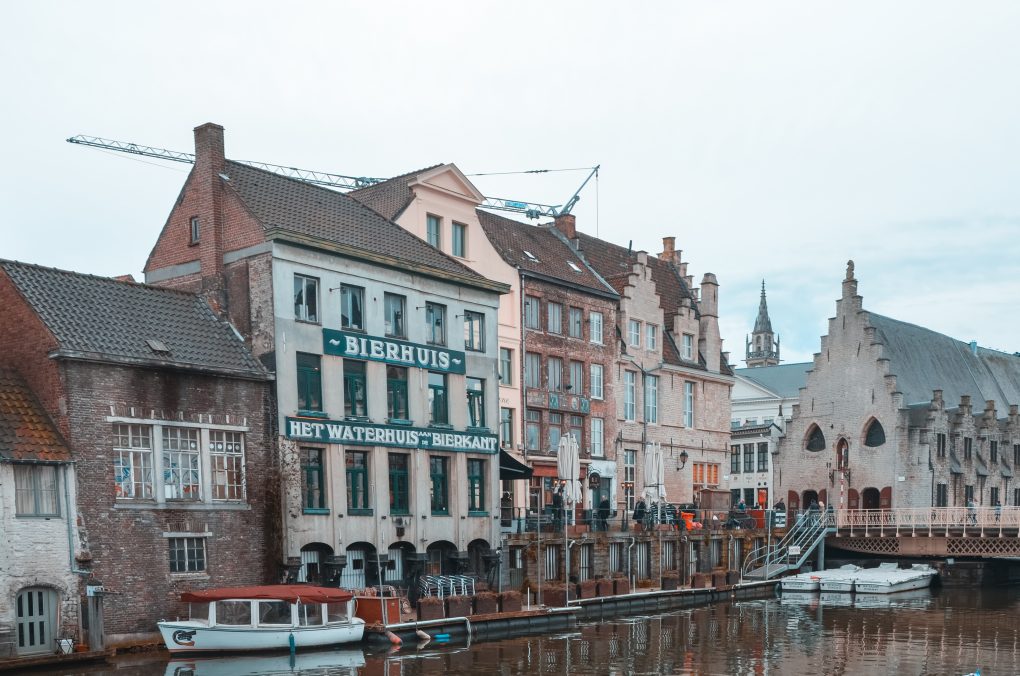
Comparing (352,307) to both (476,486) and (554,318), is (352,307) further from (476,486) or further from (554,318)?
(554,318)

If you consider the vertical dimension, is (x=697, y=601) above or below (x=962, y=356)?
below

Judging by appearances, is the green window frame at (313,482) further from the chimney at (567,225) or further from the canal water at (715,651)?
the chimney at (567,225)

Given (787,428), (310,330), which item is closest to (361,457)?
(310,330)

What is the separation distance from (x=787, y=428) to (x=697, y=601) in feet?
104

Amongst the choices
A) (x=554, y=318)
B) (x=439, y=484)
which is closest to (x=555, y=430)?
(x=554, y=318)

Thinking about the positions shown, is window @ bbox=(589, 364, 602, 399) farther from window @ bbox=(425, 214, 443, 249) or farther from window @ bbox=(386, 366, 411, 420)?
window @ bbox=(386, 366, 411, 420)

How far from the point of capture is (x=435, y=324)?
4312 cm

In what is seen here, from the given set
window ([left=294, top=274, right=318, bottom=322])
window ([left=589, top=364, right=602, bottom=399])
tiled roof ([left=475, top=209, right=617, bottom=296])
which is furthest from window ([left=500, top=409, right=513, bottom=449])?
window ([left=294, top=274, right=318, bottom=322])

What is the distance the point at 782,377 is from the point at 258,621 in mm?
71486

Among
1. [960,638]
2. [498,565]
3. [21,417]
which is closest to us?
[21,417]

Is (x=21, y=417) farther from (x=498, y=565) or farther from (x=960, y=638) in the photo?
(x=960, y=638)

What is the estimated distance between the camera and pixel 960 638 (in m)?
38.0

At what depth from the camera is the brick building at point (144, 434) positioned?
31.8 m

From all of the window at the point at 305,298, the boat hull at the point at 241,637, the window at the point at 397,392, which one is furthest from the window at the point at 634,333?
the boat hull at the point at 241,637
